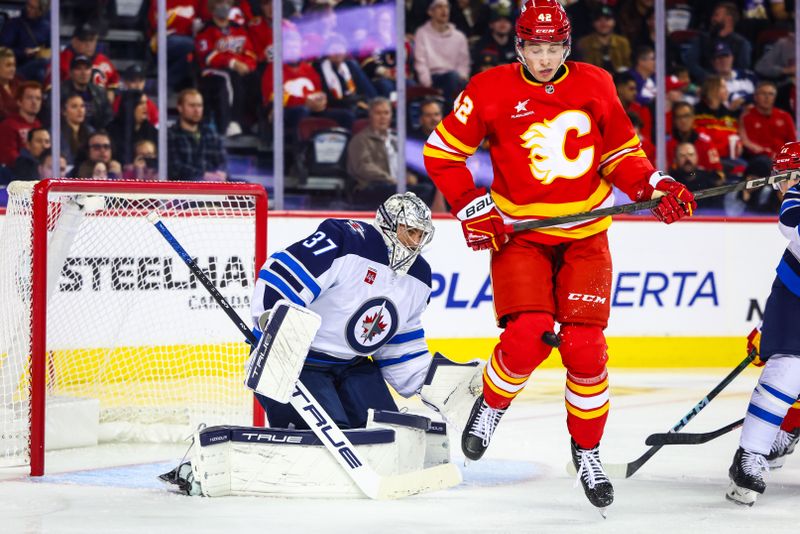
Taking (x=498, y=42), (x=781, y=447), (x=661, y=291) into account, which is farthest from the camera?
(x=498, y=42)

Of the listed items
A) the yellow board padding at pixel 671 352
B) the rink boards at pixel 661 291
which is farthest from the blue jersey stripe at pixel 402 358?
the yellow board padding at pixel 671 352

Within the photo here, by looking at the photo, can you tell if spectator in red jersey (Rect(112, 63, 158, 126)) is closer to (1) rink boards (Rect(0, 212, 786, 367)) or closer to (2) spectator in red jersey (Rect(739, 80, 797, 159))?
(1) rink boards (Rect(0, 212, 786, 367))

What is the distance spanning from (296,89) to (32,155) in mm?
1292

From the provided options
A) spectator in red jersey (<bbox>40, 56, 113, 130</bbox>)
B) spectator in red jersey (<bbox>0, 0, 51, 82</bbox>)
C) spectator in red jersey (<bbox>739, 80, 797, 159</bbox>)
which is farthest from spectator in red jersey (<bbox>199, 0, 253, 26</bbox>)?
spectator in red jersey (<bbox>739, 80, 797, 159</bbox>)

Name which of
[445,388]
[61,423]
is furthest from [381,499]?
[61,423]

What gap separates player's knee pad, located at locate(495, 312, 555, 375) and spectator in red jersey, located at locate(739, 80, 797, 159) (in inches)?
181

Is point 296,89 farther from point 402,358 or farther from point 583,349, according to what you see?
point 583,349

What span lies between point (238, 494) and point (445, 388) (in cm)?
65

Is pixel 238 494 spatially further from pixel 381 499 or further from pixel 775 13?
pixel 775 13

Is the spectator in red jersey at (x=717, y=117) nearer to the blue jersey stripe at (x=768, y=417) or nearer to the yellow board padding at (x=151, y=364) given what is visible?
the yellow board padding at (x=151, y=364)

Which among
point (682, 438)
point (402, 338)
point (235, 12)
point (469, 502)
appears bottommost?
point (469, 502)

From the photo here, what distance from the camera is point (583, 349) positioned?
307cm

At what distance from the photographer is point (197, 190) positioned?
13.1 ft

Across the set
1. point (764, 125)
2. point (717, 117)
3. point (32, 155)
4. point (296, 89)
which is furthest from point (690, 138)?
point (32, 155)
